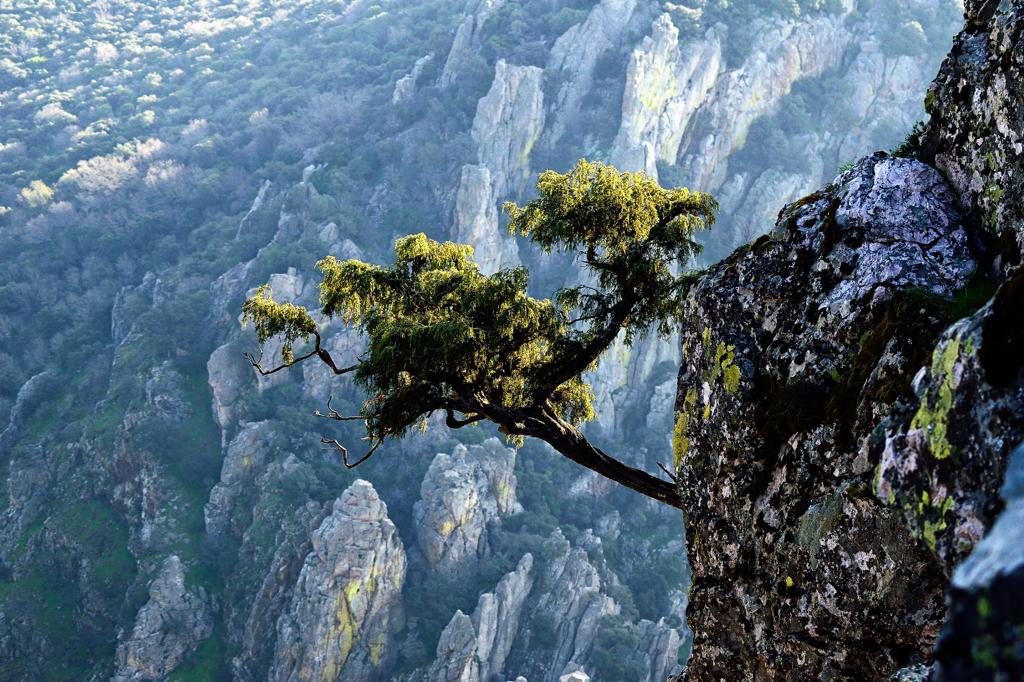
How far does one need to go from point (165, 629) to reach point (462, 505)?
2374cm

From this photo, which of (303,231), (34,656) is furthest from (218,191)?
(34,656)

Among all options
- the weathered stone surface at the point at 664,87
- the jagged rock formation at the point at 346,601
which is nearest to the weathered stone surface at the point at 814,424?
the jagged rock formation at the point at 346,601

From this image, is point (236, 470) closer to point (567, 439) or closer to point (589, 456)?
point (567, 439)

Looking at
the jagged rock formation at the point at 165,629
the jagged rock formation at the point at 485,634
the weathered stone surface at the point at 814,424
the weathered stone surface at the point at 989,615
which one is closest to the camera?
the weathered stone surface at the point at 989,615

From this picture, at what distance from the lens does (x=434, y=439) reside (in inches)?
3145

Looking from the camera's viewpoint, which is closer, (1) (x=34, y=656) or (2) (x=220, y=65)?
(1) (x=34, y=656)

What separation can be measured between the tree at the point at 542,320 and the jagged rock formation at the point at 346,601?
1983 inches

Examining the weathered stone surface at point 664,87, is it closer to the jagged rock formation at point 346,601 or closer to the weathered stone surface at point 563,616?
the weathered stone surface at point 563,616

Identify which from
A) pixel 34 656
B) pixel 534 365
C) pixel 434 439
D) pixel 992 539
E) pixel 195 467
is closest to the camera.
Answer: pixel 992 539

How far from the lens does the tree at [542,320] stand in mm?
13469

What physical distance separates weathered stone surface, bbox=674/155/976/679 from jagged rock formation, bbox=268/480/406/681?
55681 mm

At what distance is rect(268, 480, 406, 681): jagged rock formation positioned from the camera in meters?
60.3

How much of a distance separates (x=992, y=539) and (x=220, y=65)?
14599 cm

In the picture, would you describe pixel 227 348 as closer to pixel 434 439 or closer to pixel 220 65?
pixel 434 439
